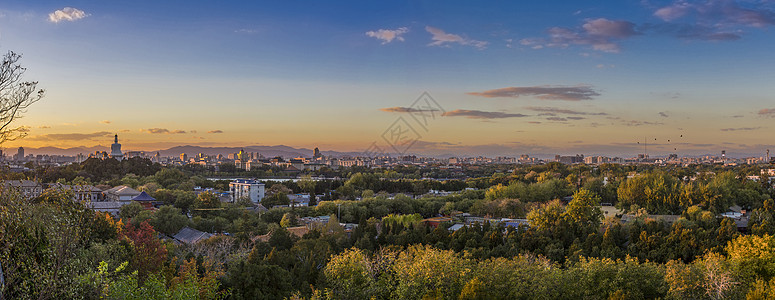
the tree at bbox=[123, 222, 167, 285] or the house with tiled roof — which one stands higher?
the tree at bbox=[123, 222, 167, 285]

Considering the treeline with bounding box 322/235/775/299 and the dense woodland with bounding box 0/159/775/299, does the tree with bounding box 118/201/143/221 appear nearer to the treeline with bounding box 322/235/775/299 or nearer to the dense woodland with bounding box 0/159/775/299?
the dense woodland with bounding box 0/159/775/299

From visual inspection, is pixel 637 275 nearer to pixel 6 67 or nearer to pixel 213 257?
pixel 213 257

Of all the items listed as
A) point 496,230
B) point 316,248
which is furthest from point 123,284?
point 496,230

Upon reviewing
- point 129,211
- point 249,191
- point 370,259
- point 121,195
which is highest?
point 370,259

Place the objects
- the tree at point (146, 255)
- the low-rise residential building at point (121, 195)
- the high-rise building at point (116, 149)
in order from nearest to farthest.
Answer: the tree at point (146, 255), the low-rise residential building at point (121, 195), the high-rise building at point (116, 149)

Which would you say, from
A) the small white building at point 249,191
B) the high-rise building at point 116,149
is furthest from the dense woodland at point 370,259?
the high-rise building at point 116,149

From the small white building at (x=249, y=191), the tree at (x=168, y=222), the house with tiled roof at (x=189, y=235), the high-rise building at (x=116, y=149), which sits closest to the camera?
the house with tiled roof at (x=189, y=235)

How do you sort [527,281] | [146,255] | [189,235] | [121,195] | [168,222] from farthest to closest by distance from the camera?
[121,195] < [168,222] < [189,235] < [146,255] < [527,281]

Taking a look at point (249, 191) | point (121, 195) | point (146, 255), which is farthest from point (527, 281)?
point (249, 191)

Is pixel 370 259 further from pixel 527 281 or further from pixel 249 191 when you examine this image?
pixel 249 191

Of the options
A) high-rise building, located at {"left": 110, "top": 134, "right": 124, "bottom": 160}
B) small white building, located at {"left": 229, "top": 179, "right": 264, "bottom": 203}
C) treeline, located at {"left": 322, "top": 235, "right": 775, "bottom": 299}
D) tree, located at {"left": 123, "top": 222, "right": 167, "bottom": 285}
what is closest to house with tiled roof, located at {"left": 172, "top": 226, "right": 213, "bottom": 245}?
tree, located at {"left": 123, "top": 222, "right": 167, "bottom": 285}

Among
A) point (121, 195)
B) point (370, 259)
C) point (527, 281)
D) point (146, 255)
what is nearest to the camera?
point (527, 281)

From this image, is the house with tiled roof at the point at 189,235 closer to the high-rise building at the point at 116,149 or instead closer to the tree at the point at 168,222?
the tree at the point at 168,222
